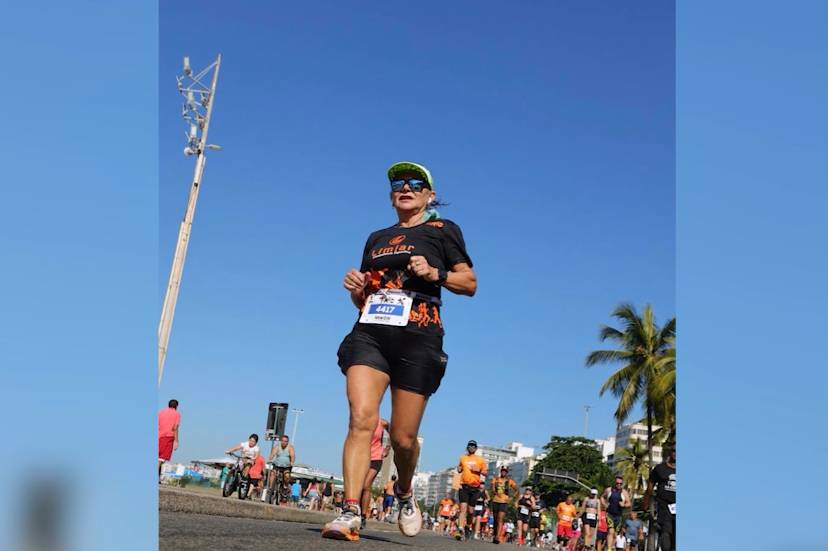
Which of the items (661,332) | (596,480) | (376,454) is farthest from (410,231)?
(596,480)

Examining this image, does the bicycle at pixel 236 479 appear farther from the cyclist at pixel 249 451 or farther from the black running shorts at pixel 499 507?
the black running shorts at pixel 499 507

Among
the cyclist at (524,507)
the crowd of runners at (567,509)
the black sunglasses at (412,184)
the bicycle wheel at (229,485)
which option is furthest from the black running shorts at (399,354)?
the cyclist at (524,507)

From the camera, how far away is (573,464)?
4402 inches

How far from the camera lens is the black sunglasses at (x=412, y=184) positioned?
445cm

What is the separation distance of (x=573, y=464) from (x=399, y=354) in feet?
371

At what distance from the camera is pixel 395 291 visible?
4.11 m

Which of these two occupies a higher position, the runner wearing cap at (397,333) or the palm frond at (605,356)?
the palm frond at (605,356)

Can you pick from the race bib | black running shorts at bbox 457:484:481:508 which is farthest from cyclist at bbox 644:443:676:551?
the race bib

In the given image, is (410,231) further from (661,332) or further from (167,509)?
(661,332)

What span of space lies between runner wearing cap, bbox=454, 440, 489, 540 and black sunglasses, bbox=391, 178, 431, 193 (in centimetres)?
875

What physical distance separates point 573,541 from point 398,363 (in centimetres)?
2027

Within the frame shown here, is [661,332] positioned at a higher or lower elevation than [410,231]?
higher

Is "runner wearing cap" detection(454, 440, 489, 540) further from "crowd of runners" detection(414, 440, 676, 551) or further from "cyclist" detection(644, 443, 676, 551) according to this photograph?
"cyclist" detection(644, 443, 676, 551)

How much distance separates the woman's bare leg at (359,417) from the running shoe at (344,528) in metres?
0.11
